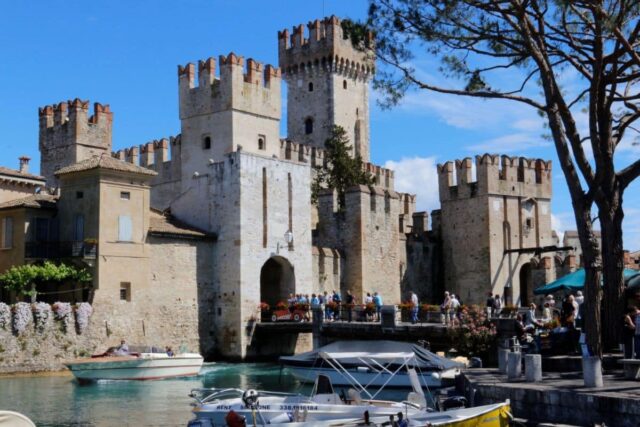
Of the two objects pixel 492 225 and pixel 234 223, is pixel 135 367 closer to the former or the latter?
pixel 234 223

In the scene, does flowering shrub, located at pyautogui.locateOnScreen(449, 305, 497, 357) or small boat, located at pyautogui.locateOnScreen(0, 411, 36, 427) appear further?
flowering shrub, located at pyautogui.locateOnScreen(449, 305, 497, 357)

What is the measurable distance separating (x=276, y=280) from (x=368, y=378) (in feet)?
49.7

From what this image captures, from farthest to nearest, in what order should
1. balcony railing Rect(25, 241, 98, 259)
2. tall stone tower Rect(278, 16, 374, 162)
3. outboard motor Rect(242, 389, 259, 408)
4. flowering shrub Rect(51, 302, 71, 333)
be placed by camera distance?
tall stone tower Rect(278, 16, 374, 162), balcony railing Rect(25, 241, 98, 259), flowering shrub Rect(51, 302, 71, 333), outboard motor Rect(242, 389, 259, 408)

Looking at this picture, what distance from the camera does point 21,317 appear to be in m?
27.9

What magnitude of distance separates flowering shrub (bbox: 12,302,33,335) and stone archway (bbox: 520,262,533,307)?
24861mm

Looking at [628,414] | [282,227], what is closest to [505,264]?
[282,227]

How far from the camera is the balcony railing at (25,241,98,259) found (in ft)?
99.5

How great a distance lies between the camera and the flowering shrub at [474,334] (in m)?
24.6

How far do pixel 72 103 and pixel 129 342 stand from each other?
1634 cm

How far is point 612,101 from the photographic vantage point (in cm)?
1805

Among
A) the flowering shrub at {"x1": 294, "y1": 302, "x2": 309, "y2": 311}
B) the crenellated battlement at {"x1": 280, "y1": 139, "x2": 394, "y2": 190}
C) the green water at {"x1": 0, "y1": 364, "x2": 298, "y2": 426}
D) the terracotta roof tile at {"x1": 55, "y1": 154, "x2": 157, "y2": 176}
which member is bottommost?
the green water at {"x1": 0, "y1": 364, "x2": 298, "y2": 426}

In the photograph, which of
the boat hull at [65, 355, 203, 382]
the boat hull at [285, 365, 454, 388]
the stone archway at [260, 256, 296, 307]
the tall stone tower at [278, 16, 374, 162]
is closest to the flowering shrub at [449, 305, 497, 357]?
the boat hull at [285, 365, 454, 388]

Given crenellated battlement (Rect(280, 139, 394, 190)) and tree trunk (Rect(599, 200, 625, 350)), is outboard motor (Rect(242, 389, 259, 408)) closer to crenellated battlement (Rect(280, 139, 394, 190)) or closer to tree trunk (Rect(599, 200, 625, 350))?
tree trunk (Rect(599, 200, 625, 350))

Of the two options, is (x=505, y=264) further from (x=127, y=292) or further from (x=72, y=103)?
(x=72, y=103)
